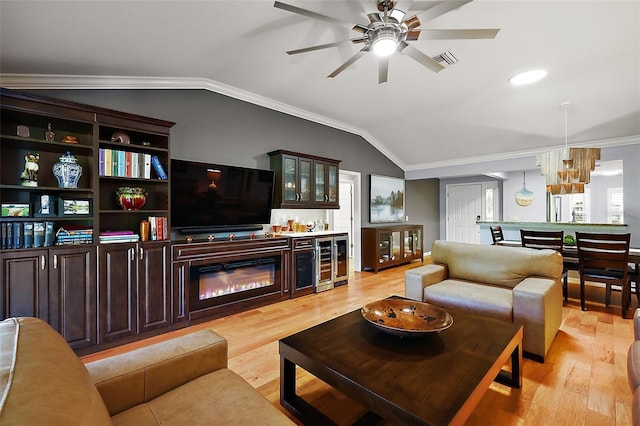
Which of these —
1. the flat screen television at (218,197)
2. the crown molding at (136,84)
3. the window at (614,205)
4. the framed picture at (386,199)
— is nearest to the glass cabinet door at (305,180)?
the flat screen television at (218,197)

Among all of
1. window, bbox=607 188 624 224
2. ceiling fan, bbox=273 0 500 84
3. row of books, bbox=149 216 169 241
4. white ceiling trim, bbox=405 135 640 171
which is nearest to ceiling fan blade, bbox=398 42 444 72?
ceiling fan, bbox=273 0 500 84

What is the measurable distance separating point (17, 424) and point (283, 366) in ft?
4.42

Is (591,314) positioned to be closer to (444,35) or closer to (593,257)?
(593,257)

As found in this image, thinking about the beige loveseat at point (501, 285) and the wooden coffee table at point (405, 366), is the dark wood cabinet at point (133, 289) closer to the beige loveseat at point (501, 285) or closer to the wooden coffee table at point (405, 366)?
the wooden coffee table at point (405, 366)

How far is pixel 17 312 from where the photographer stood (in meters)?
2.27

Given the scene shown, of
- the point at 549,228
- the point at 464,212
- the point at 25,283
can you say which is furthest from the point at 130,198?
the point at 464,212

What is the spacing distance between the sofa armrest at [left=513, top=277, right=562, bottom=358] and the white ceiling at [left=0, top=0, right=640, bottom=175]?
7.74ft

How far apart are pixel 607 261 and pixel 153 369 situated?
4595 millimetres

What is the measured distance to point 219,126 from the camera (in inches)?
151

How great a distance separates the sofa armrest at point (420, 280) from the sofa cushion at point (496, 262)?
0.82ft

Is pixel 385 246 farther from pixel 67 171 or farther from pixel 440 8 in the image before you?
pixel 67 171

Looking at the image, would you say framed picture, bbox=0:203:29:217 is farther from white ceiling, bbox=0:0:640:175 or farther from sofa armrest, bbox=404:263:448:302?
sofa armrest, bbox=404:263:448:302

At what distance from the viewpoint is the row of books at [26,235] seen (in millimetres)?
2297

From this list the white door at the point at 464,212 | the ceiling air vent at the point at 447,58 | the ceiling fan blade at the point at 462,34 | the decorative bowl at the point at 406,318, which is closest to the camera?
the decorative bowl at the point at 406,318
